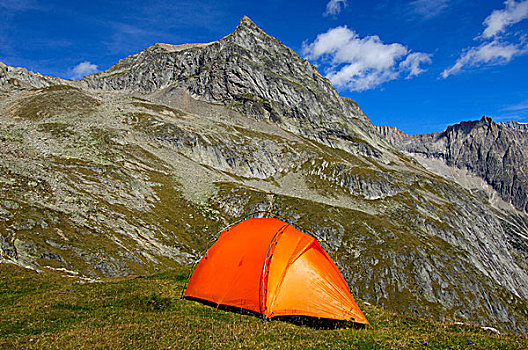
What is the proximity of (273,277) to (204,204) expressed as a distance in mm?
68343

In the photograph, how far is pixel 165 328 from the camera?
11.9m

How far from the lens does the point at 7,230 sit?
3259 cm

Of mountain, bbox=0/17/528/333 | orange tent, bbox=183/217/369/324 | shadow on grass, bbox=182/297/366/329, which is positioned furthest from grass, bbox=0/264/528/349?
mountain, bbox=0/17/528/333

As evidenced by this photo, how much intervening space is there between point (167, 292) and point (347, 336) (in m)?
10.6

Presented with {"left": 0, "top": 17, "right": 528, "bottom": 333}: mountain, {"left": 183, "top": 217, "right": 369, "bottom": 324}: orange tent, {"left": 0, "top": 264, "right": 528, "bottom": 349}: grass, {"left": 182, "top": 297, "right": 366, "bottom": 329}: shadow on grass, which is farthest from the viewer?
{"left": 0, "top": 17, "right": 528, "bottom": 333}: mountain

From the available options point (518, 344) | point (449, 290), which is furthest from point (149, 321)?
point (449, 290)

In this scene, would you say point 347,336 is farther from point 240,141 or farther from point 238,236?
point 240,141

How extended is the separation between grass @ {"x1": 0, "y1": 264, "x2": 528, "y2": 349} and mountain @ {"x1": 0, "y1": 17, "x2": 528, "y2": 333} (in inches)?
616

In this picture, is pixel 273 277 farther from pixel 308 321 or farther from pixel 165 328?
pixel 165 328

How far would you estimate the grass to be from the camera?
10.4m

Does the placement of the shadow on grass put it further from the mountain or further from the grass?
the mountain

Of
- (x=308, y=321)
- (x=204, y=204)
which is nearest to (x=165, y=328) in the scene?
(x=308, y=321)

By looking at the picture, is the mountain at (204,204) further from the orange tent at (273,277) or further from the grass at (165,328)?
the orange tent at (273,277)

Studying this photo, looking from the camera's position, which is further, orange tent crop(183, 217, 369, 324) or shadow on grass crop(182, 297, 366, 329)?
orange tent crop(183, 217, 369, 324)
